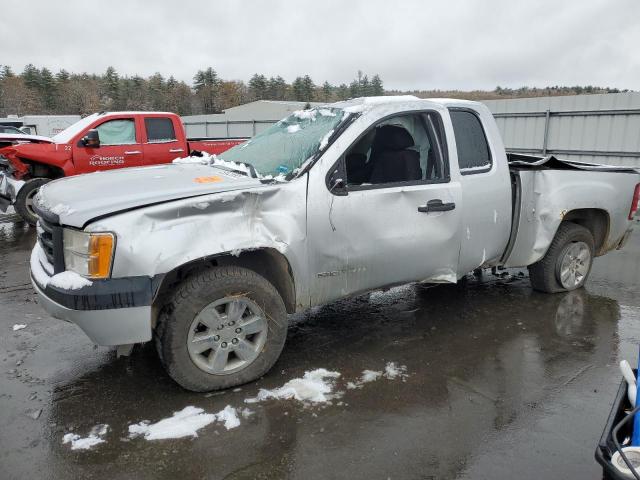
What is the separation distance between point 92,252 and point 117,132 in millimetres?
7278

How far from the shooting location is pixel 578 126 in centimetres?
1142

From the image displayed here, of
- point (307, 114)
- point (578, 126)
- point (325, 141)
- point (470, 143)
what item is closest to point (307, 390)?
point (325, 141)

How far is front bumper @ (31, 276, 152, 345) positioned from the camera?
279cm

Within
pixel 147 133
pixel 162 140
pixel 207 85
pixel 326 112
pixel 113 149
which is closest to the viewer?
pixel 326 112

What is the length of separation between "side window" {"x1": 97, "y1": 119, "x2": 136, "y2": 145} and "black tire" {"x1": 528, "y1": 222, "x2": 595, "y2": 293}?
24.5ft

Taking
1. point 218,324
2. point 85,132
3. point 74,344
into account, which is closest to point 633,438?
point 218,324

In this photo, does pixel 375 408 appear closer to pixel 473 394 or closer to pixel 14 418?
Answer: pixel 473 394

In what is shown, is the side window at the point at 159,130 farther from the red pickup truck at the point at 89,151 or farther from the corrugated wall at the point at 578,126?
the corrugated wall at the point at 578,126

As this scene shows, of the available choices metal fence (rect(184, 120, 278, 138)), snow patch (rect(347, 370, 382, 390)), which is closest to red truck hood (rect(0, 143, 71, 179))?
snow patch (rect(347, 370, 382, 390))

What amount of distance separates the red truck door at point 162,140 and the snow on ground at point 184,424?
7267mm

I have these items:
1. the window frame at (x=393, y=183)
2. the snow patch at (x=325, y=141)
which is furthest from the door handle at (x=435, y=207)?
the snow patch at (x=325, y=141)

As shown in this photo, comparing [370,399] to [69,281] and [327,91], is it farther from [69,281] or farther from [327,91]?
[327,91]

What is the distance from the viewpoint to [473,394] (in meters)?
3.30

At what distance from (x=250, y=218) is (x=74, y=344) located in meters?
1.98
